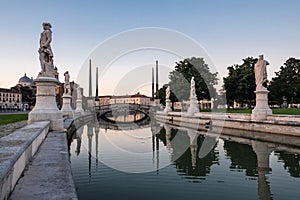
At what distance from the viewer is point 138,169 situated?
8.48 metres

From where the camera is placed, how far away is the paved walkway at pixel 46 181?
3480 mm

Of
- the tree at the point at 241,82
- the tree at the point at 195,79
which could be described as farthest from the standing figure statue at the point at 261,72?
the tree at the point at 195,79

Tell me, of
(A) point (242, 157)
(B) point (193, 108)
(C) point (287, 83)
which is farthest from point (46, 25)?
(C) point (287, 83)

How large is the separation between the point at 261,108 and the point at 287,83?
162ft

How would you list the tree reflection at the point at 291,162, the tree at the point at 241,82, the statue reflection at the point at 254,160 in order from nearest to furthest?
1. the statue reflection at the point at 254,160
2. the tree reflection at the point at 291,162
3. the tree at the point at 241,82

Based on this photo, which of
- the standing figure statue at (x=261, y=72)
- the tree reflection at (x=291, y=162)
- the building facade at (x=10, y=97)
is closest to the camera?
the tree reflection at (x=291, y=162)

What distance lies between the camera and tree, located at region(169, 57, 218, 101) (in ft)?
150

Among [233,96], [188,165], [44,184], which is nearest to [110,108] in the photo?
[233,96]

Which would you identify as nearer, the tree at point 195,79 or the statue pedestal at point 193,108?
the statue pedestal at point 193,108

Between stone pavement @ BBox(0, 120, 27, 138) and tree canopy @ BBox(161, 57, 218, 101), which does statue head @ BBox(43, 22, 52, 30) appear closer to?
stone pavement @ BBox(0, 120, 27, 138)

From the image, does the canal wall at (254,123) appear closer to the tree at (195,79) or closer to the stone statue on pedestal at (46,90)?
the stone statue on pedestal at (46,90)

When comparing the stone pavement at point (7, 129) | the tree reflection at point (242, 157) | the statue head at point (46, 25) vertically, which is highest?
the statue head at point (46, 25)

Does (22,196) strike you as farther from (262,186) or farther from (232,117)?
(232,117)

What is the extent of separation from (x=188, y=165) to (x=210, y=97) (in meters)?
38.7
